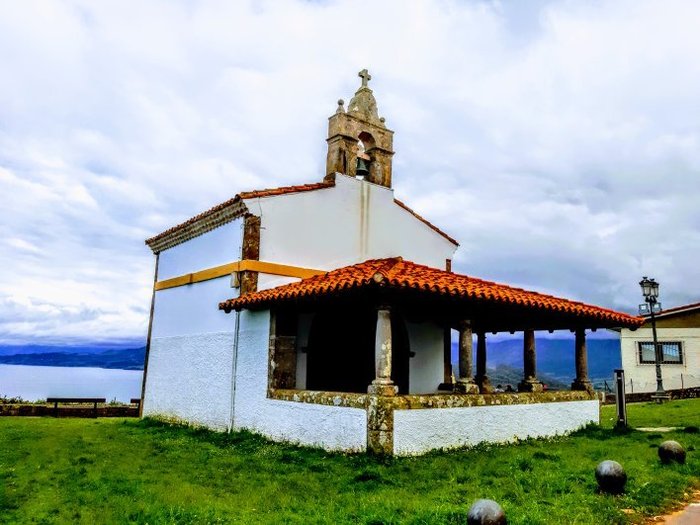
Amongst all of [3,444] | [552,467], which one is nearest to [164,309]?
[3,444]

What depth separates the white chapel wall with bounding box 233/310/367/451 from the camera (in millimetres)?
10180

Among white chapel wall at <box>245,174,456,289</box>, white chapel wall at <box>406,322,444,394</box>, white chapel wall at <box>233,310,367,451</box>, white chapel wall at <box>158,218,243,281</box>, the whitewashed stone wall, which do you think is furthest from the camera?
white chapel wall at <box>406,322,444,394</box>

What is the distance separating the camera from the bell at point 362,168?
50.7 feet

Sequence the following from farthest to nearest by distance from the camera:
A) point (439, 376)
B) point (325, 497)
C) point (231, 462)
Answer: point (439, 376), point (231, 462), point (325, 497)

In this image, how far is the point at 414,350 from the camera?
14797mm

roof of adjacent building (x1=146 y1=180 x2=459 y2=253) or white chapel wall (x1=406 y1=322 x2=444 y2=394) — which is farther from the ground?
roof of adjacent building (x1=146 y1=180 x2=459 y2=253)

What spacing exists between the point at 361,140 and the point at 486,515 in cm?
1192

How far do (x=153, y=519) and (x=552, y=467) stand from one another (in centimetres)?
587

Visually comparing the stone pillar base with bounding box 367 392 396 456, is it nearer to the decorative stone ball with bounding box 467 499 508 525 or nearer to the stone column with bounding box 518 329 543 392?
the decorative stone ball with bounding box 467 499 508 525

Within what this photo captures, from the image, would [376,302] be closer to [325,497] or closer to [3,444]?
[325,497]

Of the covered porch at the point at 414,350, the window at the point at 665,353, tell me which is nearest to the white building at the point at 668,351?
the window at the point at 665,353

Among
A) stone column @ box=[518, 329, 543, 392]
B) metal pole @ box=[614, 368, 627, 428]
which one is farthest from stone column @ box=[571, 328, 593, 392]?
stone column @ box=[518, 329, 543, 392]

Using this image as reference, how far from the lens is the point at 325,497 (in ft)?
24.5

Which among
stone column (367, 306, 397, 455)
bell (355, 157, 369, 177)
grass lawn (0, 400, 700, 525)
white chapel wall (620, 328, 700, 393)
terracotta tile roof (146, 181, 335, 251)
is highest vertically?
bell (355, 157, 369, 177)
